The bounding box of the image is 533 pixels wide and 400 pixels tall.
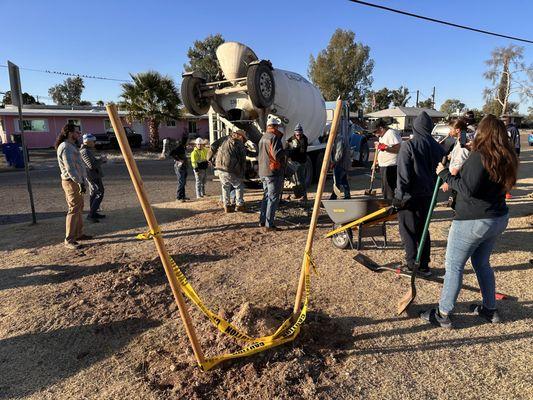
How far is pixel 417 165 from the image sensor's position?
4383 millimetres

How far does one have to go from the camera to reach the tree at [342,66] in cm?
4697

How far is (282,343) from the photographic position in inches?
119

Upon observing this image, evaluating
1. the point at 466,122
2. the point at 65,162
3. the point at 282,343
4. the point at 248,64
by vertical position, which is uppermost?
the point at 248,64

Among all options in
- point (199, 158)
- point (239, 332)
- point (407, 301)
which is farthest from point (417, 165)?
point (199, 158)

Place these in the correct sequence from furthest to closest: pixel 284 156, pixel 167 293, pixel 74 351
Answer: pixel 284 156 → pixel 167 293 → pixel 74 351

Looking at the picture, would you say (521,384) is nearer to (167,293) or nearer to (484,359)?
(484,359)

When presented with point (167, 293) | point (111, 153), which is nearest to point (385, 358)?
point (167, 293)

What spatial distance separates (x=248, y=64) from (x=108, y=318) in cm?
678

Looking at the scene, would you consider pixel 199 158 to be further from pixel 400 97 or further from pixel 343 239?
pixel 400 97

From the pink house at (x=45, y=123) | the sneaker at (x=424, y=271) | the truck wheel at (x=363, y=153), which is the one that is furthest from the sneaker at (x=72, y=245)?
the pink house at (x=45, y=123)

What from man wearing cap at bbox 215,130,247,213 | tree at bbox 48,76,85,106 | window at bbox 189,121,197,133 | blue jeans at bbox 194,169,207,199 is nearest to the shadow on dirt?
man wearing cap at bbox 215,130,247,213

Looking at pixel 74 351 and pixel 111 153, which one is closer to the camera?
Result: pixel 74 351

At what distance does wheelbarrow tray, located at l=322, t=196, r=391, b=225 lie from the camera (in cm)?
496

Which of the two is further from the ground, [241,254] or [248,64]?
[248,64]
